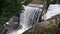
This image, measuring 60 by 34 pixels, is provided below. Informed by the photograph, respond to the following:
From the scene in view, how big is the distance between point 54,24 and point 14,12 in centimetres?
183

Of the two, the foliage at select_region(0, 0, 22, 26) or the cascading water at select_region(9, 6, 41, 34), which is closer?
the foliage at select_region(0, 0, 22, 26)

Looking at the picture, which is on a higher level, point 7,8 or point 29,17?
point 7,8

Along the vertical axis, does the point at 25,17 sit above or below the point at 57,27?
below

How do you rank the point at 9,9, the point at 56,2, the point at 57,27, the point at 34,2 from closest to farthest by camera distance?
1. the point at 9,9
2. the point at 57,27
3. the point at 56,2
4. the point at 34,2

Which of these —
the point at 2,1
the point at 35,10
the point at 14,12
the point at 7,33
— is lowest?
the point at 7,33

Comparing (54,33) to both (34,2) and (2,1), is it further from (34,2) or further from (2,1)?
(34,2)

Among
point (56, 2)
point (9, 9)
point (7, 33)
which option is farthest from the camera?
point (56, 2)

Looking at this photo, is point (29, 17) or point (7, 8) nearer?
point (7, 8)

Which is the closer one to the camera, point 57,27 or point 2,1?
point 2,1

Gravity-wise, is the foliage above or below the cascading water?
above

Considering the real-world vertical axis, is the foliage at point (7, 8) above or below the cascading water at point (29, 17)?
above

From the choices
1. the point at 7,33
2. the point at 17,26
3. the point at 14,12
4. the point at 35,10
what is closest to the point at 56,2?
the point at 35,10

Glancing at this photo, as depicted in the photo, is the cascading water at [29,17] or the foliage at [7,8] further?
the cascading water at [29,17]

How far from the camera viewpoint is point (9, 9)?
7.79 feet
